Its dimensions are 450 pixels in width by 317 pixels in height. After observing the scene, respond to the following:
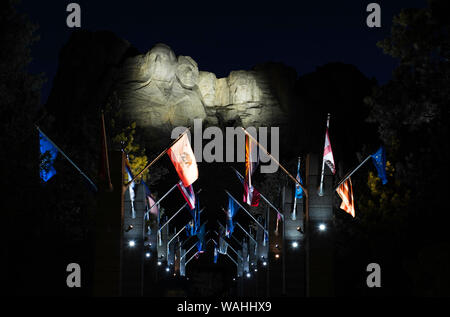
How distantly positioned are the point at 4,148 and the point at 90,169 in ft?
48.7

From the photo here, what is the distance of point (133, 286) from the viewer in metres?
31.5

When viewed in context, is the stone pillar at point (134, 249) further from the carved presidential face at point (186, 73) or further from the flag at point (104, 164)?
the carved presidential face at point (186, 73)

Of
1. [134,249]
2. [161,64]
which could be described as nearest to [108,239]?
[134,249]

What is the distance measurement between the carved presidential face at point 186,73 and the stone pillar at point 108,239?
186 ft

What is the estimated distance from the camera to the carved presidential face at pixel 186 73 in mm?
80875

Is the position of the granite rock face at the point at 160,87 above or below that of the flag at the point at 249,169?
above

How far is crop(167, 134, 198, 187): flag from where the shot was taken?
2522 cm

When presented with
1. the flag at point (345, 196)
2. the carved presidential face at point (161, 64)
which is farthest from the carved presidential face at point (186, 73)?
the flag at point (345, 196)

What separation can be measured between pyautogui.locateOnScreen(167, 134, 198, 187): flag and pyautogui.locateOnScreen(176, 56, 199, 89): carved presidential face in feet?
184

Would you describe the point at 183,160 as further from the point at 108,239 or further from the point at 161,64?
the point at 161,64

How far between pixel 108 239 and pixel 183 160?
4.55 m

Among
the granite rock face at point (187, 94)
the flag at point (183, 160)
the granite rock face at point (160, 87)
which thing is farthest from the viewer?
the granite rock face at point (160, 87)

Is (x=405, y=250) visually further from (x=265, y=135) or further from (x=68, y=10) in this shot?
(x=265, y=135)

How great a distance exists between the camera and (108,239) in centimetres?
2516
